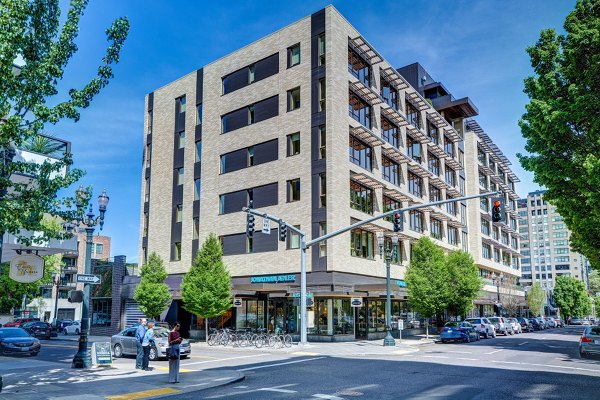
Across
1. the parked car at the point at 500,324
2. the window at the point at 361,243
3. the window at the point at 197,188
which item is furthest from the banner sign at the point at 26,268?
the parked car at the point at 500,324

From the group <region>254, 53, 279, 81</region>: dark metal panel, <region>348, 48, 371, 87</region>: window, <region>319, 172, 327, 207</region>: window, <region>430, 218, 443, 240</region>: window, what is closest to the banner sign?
<region>319, 172, 327, 207</region>: window

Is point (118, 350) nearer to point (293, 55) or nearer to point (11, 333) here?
point (11, 333)

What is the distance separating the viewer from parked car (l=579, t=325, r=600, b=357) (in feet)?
80.0

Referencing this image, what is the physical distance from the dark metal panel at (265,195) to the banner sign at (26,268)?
26.5 metres

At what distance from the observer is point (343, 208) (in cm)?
3766

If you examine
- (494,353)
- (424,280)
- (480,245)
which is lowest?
(494,353)

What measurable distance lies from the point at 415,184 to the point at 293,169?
17.6 meters

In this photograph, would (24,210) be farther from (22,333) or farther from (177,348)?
(22,333)

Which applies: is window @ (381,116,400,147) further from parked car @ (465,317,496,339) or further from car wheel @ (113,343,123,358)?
car wheel @ (113,343,123,358)

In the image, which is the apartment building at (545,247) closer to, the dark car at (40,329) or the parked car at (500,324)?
the parked car at (500,324)

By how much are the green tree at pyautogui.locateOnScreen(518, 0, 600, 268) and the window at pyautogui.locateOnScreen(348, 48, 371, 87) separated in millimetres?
17270

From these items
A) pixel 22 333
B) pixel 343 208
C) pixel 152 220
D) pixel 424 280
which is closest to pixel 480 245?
pixel 424 280

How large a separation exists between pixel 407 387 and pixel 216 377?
6408 millimetres

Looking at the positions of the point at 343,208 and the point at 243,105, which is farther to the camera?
the point at 243,105
